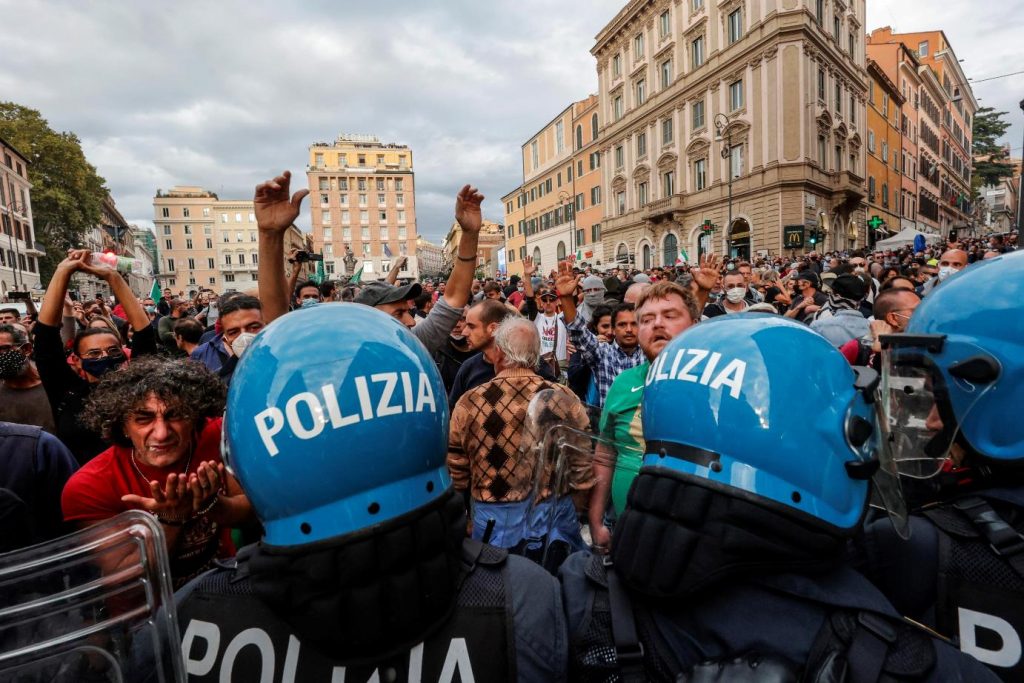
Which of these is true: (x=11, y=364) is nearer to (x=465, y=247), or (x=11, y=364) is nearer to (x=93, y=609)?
(x=465, y=247)

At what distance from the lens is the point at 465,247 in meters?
3.07

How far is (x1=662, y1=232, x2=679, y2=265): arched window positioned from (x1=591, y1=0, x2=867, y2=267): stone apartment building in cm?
10

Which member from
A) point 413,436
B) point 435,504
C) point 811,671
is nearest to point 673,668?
point 811,671

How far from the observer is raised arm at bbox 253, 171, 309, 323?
2.34 m

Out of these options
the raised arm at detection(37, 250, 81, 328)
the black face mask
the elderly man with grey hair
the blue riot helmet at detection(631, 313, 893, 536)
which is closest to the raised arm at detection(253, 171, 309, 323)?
the elderly man with grey hair

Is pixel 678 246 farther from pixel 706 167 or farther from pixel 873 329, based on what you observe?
pixel 873 329

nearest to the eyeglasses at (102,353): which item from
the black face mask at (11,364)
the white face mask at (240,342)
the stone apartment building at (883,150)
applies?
the black face mask at (11,364)

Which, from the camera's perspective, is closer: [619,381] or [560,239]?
[619,381]

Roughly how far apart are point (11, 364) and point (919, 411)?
4646 mm

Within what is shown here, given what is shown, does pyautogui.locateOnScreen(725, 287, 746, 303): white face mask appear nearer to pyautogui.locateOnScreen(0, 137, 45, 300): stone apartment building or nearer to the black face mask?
the black face mask

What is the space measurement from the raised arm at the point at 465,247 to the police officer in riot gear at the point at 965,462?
6.55ft

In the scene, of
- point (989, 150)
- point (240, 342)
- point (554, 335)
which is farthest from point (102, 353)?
point (989, 150)

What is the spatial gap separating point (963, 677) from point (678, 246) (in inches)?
1483

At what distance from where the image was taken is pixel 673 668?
3.64ft
